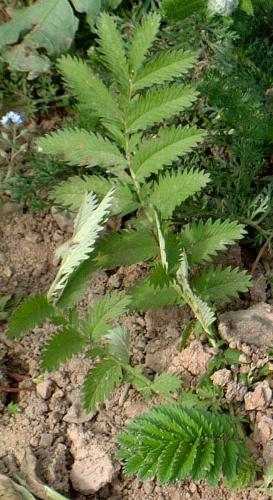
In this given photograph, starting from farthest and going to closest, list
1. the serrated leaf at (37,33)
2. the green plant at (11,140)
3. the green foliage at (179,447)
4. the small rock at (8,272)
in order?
the serrated leaf at (37,33) → the green plant at (11,140) → the small rock at (8,272) → the green foliage at (179,447)

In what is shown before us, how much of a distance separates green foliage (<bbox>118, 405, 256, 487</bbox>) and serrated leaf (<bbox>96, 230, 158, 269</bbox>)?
535 millimetres

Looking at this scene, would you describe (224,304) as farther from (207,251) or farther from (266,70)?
(266,70)

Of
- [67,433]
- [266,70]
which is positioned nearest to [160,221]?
[67,433]

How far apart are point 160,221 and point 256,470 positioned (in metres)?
0.76

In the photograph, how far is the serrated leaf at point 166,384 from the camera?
2559 mm

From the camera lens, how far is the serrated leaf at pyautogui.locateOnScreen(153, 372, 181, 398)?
2.56 m

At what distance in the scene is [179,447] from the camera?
2271 millimetres

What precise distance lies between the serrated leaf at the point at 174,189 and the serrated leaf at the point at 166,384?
49 centimetres

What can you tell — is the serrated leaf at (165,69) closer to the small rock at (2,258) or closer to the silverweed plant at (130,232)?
the silverweed plant at (130,232)

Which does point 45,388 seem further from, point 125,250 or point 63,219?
point 63,219

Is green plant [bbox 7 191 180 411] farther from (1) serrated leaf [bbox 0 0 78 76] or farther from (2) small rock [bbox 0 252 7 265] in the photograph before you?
(1) serrated leaf [bbox 0 0 78 76]

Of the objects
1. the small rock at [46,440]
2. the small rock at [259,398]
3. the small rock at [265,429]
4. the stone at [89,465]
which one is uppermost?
the small rock at [46,440]

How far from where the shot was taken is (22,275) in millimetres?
3115

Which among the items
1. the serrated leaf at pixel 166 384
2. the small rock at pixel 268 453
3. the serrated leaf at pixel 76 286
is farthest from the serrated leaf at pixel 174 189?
the small rock at pixel 268 453
